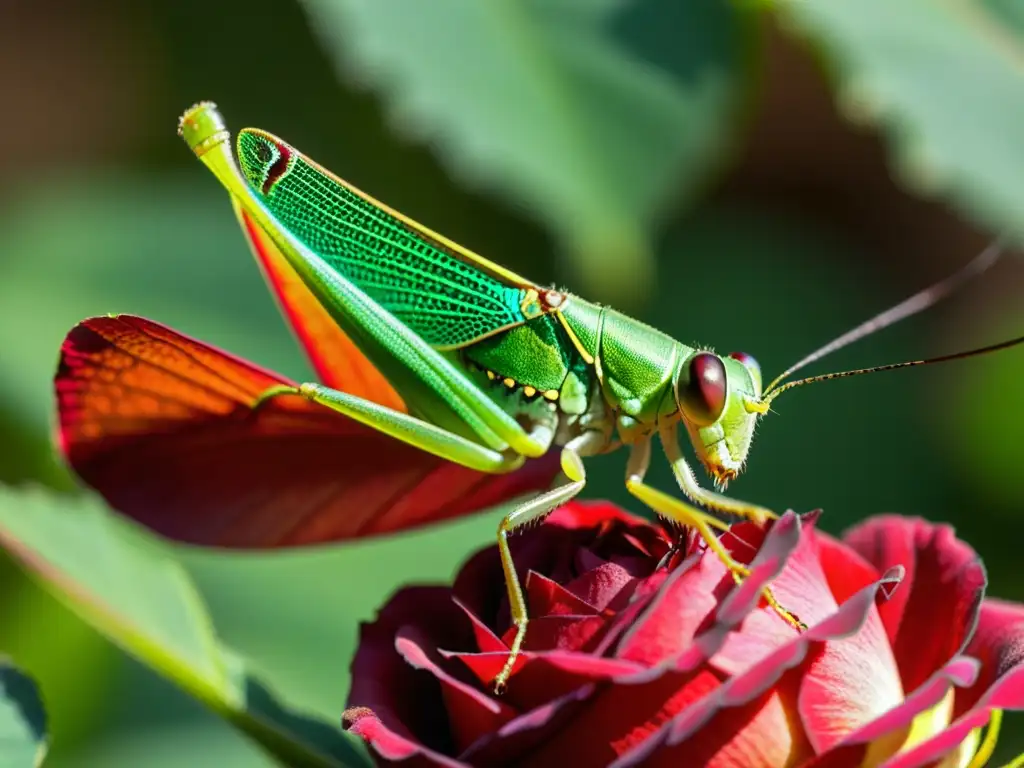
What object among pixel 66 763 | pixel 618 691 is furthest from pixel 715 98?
pixel 66 763

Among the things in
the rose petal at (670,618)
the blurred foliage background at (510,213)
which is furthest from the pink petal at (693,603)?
the blurred foliage background at (510,213)

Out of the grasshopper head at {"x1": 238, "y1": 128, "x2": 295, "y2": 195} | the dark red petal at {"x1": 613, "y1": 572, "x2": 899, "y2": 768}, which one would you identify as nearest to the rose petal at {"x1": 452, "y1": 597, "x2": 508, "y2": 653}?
the dark red petal at {"x1": 613, "y1": 572, "x2": 899, "y2": 768}

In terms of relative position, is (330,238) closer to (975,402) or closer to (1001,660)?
(1001,660)

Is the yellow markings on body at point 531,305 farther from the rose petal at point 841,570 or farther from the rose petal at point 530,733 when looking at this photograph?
the rose petal at point 530,733

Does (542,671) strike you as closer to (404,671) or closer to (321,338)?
(404,671)

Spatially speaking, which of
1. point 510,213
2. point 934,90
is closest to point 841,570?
point 934,90
